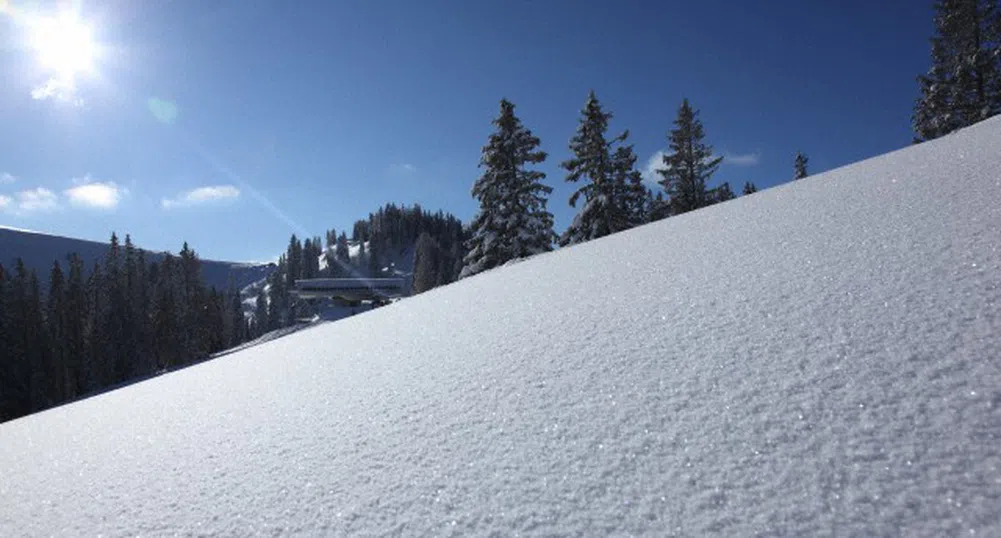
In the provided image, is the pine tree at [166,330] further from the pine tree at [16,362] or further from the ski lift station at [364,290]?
the ski lift station at [364,290]

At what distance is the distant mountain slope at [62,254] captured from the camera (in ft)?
477

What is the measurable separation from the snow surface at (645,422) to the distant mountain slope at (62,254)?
161 meters

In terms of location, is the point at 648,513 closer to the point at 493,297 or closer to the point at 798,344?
the point at 798,344

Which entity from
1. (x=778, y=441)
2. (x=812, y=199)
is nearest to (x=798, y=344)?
(x=778, y=441)

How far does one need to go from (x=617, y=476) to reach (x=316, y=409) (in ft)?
6.05

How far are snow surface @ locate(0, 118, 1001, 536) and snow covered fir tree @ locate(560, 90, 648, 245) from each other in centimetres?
1634

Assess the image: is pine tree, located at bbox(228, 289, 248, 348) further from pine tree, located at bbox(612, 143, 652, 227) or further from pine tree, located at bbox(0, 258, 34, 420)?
pine tree, located at bbox(612, 143, 652, 227)

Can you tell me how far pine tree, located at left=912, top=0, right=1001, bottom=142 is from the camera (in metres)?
18.9

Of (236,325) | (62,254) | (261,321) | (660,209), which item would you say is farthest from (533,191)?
(62,254)

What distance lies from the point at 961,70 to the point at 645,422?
27.9 meters

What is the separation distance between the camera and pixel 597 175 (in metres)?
20.6

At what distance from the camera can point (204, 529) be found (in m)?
1.58

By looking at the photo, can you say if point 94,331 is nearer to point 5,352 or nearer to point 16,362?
point 16,362

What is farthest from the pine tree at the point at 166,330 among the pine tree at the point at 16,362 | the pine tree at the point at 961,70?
the pine tree at the point at 961,70
